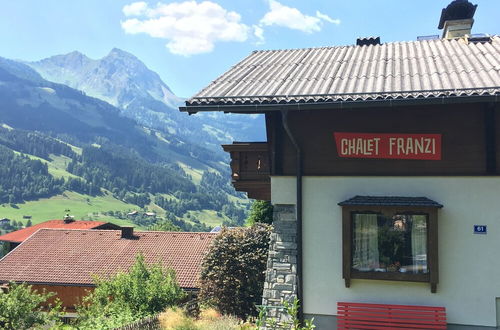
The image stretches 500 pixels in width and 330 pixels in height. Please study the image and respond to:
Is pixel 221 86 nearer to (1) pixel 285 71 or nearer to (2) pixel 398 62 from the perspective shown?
(1) pixel 285 71

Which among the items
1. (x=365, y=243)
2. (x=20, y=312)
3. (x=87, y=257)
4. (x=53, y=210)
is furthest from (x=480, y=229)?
(x=53, y=210)

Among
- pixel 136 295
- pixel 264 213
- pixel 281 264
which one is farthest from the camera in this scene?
pixel 264 213

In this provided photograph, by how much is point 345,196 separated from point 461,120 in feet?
8.36

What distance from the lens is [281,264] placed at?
870 centimetres

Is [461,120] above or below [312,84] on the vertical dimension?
below

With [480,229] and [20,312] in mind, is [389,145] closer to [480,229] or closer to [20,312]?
[480,229]

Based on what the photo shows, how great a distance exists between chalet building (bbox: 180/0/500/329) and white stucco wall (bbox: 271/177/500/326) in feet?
0.06

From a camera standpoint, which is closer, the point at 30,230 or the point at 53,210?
the point at 30,230

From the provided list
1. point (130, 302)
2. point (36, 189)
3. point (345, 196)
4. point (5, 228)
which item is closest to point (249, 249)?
point (130, 302)

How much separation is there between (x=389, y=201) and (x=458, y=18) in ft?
24.6

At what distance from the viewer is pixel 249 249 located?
17.6 m

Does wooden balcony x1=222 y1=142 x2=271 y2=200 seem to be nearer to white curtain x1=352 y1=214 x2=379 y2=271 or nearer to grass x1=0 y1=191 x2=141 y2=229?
white curtain x1=352 y1=214 x2=379 y2=271

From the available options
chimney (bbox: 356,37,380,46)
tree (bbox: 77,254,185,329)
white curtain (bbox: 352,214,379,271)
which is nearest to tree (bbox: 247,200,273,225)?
tree (bbox: 77,254,185,329)

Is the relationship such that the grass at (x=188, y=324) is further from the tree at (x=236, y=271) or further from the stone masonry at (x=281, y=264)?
the tree at (x=236, y=271)
